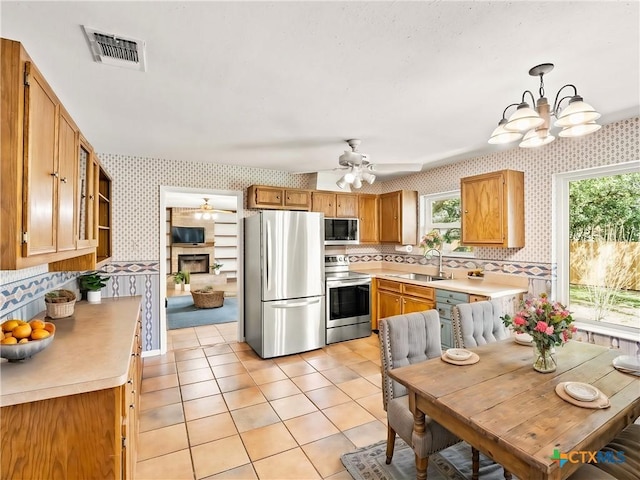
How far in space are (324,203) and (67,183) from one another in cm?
328

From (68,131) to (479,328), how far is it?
292 cm

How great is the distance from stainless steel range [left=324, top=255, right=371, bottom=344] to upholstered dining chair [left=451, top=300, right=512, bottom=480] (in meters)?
2.06

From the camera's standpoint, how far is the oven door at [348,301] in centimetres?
425

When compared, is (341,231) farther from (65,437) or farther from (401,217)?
(65,437)

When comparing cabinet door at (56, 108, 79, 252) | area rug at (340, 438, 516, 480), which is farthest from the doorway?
area rug at (340, 438, 516, 480)

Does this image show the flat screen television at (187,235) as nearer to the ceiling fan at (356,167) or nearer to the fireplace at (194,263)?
the fireplace at (194,263)

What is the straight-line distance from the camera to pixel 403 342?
203cm

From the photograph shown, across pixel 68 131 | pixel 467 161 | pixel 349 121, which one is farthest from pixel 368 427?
pixel 467 161

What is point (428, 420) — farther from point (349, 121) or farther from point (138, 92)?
point (138, 92)

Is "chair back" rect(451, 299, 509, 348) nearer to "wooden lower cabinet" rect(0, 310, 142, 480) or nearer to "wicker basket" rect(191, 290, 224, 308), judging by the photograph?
"wooden lower cabinet" rect(0, 310, 142, 480)

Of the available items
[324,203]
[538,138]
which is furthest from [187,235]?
[538,138]

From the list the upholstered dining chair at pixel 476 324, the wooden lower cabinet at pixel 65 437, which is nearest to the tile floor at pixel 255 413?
the wooden lower cabinet at pixel 65 437

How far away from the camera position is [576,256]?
3199mm

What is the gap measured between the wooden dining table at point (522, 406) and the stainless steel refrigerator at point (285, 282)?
225 cm
